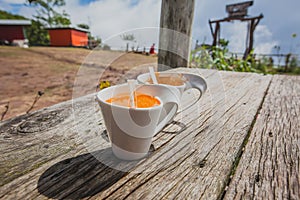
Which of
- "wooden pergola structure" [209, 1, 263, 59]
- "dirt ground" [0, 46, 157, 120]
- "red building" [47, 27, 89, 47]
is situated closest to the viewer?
"dirt ground" [0, 46, 157, 120]

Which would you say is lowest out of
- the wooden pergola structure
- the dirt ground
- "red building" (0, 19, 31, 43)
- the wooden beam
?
the dirt ground

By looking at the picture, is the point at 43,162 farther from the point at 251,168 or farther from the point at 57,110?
the point at 251,168

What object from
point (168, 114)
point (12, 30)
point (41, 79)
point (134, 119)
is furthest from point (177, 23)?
point (12, 30)

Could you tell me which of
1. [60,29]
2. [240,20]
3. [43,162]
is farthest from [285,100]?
[60,29]

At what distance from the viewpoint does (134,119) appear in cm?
33

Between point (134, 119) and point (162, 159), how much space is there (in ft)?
0.52

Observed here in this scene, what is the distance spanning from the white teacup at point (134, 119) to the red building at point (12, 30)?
17263 millimetres

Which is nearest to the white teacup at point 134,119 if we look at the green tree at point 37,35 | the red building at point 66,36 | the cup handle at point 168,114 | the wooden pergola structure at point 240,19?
the cup handle at point 168,114

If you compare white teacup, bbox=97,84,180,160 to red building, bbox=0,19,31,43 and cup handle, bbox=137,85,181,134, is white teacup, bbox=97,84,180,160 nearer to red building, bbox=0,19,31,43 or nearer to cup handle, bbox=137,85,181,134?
cup handle, bbox=137,85,181,134

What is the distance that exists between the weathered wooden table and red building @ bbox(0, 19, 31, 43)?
1705cm

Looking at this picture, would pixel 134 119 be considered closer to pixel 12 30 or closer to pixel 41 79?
pixel 41 79

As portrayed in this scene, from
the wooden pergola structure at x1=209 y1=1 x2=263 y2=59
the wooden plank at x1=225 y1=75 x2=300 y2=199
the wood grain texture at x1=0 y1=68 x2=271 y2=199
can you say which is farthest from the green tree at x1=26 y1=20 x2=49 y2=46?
the wooden plank at x1=225 y1=75 x2=300 y2=199

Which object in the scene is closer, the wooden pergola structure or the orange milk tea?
the orange milk tea

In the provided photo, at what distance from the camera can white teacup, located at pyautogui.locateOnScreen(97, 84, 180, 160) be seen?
1.08ft
